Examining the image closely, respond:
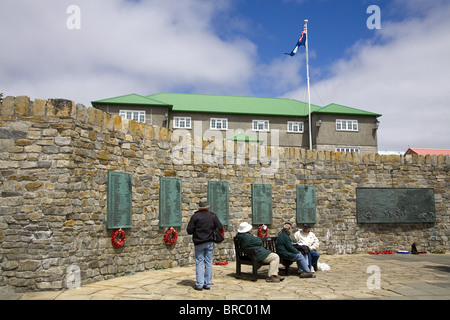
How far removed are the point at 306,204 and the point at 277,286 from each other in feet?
16.3

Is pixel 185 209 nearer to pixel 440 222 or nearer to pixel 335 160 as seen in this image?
pixel 335 160

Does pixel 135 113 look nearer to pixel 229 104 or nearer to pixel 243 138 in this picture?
pixel 229 104

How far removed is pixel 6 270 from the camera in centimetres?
600

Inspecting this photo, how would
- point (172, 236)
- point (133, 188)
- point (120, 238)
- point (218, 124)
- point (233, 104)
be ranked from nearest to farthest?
point (120, 238) → point (133, 188) → point (172, 236) → point (218, 124) → point (233, 104)

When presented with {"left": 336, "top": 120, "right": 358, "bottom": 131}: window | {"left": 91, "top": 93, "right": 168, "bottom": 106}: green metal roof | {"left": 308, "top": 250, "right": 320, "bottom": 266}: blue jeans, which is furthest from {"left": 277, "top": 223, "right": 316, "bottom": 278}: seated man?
{"left": 336, "top": 120, "right": 358, "bottom": 131}: window

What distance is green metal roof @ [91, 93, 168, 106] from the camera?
27.0m

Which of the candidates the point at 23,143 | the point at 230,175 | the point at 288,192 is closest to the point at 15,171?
the point at 23,143

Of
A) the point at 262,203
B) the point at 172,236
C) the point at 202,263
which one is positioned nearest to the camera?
the point at 202,263

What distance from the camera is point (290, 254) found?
770 centimetres

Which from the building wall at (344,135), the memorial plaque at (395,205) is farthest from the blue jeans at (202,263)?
the building wall at (344,135)

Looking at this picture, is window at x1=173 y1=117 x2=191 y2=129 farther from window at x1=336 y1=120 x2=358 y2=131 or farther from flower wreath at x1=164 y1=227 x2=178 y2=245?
flower wreath at x1=164 y1=227 x2=178 y2=245

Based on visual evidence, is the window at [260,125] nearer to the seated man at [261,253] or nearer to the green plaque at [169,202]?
the green plaque at [169,202]

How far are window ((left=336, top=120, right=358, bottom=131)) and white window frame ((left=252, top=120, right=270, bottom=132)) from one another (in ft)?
18.6

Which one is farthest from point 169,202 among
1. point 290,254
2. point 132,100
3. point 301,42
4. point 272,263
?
point 132,100
